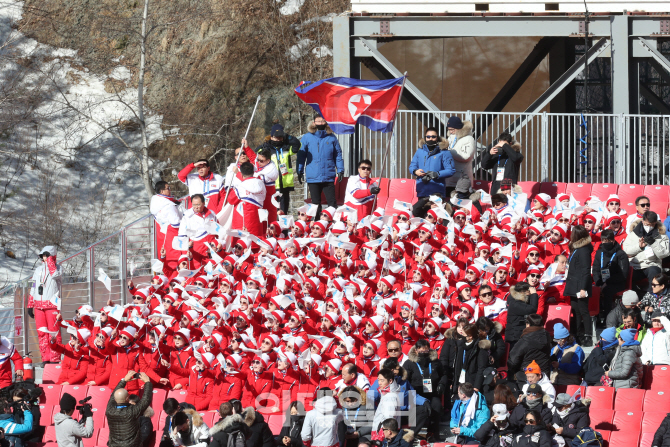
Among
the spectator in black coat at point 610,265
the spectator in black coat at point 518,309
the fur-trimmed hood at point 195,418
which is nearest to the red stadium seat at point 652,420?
the spectator in black coat at point 518,309

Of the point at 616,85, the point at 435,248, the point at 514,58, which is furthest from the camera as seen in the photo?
the point at 514,58

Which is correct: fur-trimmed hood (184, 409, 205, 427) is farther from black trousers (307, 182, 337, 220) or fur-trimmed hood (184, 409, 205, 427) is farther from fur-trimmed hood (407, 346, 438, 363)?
black trousers (307, 182, 337, 220)

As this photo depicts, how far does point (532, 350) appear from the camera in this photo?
36.6 ft

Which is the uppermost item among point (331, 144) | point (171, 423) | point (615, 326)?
point (331, 144)

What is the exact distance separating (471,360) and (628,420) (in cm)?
187

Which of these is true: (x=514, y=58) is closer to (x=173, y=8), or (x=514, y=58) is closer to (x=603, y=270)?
(x=603, y=270)

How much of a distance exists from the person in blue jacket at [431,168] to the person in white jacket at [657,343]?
4577 mm

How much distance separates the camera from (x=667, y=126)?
16.5m

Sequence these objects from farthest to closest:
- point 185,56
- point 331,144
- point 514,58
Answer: point 185,56
point 514,58
point 331,144

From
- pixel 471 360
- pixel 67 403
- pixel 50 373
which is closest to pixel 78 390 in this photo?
pixel 50 373

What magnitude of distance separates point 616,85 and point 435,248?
5.55 m

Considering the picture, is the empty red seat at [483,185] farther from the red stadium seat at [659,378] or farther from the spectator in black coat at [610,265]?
the red stadium seat at [659,378]

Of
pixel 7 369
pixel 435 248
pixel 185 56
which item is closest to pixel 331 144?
pixel 435 248

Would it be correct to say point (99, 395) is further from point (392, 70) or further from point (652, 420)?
point (392, 70)
